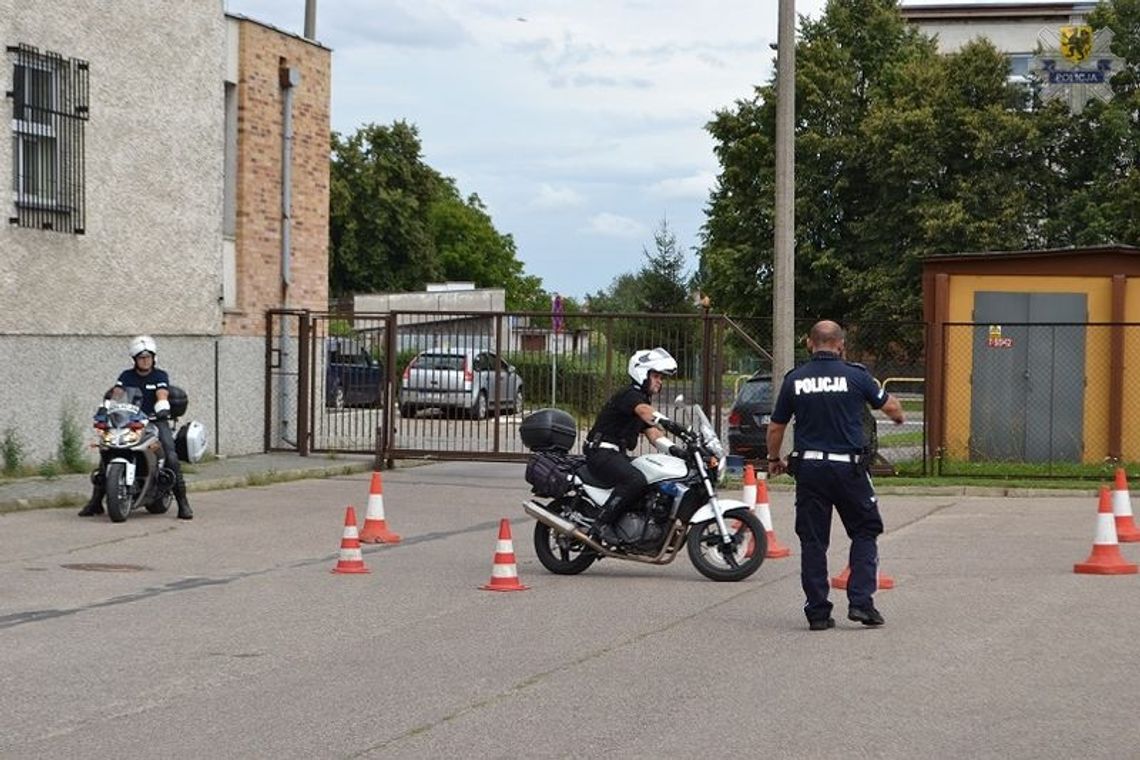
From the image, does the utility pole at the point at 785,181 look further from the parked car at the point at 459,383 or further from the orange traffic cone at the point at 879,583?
the orange traffic cone at the point at 879,583

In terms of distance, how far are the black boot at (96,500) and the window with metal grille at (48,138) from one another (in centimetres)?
462

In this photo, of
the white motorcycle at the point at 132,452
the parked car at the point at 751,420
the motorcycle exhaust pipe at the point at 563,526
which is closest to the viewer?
the motorcycle exhaust pipe at the point at 563,526

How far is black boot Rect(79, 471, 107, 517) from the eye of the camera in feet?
56.9

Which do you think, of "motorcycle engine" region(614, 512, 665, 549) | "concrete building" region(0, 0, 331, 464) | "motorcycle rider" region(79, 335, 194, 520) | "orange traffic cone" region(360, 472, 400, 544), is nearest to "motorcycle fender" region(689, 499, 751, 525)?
"motorcycle engine" region(614, 512, 665, 549)

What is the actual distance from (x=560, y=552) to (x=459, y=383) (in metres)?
11.9

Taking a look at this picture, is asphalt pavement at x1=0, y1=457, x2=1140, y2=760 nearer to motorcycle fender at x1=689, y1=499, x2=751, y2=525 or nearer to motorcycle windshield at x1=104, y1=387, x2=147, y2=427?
motorcycle fender at x1=689, y1=499, x2=751, y2=525

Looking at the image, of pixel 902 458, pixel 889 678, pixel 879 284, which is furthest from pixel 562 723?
pixel 879 284

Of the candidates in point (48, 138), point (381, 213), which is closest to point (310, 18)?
point (48, 138)

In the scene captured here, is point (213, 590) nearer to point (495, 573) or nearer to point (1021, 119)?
point (495, 573)

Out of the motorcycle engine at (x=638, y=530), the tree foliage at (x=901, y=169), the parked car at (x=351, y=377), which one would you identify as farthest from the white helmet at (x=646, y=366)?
the tree foliage at (x=901, y=169)

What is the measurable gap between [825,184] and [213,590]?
44.5 metres

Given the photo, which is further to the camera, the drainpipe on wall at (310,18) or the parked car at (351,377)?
the drainpipe on wall at (310,18)

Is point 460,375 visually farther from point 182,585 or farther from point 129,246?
point 182,585

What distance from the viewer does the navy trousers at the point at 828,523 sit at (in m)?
10.6
